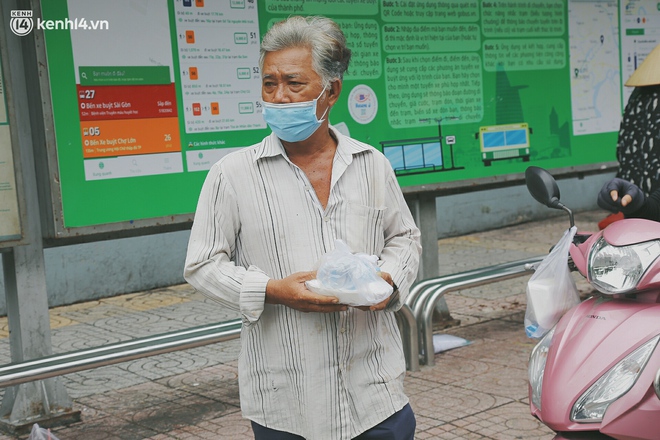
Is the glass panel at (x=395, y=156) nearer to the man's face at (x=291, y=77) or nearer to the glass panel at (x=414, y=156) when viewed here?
the glass panel at (x=414, y=156)

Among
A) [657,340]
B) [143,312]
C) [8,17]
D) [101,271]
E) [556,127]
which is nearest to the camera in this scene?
[657,340]

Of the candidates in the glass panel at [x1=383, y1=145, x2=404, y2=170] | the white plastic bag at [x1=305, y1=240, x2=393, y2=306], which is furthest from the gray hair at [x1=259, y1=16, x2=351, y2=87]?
the glass panel at [x1=383, y1=145, x2=404, y2=170]

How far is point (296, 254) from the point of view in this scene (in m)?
2.47

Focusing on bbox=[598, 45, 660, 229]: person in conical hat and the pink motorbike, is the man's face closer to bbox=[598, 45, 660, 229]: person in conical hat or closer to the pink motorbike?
the pink motorbike

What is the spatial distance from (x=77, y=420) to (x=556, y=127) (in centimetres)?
392

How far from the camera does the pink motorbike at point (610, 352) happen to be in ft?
9.18

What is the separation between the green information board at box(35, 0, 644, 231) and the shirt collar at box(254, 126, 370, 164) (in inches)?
85.8

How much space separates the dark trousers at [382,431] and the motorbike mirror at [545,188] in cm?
112

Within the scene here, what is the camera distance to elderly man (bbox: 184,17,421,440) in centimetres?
243

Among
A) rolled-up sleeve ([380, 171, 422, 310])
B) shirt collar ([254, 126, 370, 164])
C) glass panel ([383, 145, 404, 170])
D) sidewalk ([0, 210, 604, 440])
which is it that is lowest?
sidewalk ([0, 210, 604, 440])

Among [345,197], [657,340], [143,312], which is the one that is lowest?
[143,312]

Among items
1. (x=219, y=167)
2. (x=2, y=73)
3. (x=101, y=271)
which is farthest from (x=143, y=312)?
(x=219, y=167)

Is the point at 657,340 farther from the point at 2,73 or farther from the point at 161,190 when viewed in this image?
the point at 2,73

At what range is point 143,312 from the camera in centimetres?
776
